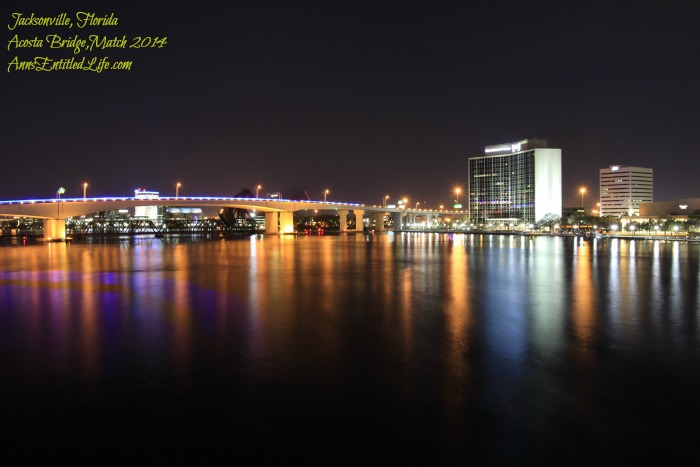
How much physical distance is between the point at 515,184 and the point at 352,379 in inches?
7102

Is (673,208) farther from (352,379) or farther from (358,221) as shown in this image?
(352,379)

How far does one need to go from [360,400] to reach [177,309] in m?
9.61

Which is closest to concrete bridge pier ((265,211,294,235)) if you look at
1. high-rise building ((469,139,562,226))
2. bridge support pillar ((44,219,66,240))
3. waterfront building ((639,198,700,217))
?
bridge support pillar ((44,219,66,240))

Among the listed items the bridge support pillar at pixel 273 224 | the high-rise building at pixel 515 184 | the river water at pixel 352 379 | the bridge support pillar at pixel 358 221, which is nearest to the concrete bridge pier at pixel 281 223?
the bridge support pillar at pixel 273 224

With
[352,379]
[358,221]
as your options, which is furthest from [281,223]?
[352,379]

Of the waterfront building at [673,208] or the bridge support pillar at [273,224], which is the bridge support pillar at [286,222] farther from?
the waterfront building at [673,208]

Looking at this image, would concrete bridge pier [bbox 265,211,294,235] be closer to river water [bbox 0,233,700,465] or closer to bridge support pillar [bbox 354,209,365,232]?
bridge support pillar [bbox 354,209,365,232]

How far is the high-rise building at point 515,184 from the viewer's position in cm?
16638

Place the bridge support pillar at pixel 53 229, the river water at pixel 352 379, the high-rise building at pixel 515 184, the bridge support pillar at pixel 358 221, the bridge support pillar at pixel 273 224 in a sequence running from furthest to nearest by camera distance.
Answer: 1. the high-rise building at pixel 515 184
2. the bridge support pillar at pixel 358 221
3. the bridge support pillar at pixel 273 224
4. the bridge support pillar at pixel 53 229
5. the river water at pixel 352 379

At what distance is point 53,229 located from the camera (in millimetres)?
76438

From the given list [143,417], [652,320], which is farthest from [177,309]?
[652,320]

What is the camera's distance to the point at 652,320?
13.2 metres

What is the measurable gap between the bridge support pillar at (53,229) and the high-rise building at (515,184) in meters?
141

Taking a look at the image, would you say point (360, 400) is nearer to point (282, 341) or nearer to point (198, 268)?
point (282, 341)
